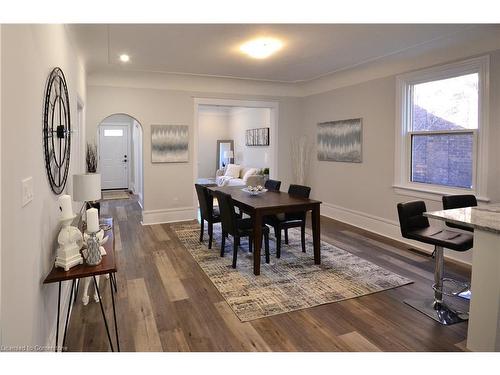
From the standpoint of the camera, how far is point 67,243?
206 centimetres

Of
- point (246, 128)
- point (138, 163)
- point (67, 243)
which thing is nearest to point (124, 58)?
point (67, 243)

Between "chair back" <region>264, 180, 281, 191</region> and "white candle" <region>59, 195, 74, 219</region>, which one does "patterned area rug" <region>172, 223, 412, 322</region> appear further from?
"white candle" <region>59, 195, 74, 219</region>

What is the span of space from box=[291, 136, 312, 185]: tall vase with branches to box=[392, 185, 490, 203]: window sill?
2202 millimetres

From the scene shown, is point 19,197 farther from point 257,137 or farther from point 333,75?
point 257,137

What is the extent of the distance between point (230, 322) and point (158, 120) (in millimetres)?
4270

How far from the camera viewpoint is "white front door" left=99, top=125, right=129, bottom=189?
10562 mm

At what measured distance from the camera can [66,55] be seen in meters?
3.10

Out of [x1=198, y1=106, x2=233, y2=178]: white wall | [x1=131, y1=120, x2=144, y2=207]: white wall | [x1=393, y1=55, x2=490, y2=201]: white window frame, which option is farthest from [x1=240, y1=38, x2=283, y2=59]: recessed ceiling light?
[x1=198, y1=106, x2=233, y2=178]: white wall

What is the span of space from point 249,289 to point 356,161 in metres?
3.29

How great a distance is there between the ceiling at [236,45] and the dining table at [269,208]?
5.91ft
